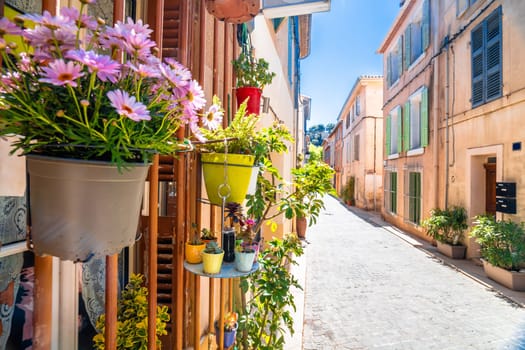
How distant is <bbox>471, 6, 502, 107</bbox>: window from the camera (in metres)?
6.19

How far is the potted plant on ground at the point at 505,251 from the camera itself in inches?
199

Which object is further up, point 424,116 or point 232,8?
point 424,116

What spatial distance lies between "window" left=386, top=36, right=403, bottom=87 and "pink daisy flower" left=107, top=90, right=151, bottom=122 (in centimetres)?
1317

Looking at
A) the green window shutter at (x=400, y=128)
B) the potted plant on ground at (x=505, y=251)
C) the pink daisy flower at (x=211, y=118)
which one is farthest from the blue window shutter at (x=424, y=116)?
the pink daisy flower at (x=211, y=118)

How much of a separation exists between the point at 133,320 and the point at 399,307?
4.04 meters

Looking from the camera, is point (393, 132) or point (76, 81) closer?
point (76, 81)

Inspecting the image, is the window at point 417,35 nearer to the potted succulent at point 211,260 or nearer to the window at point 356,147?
the window at point 356,147

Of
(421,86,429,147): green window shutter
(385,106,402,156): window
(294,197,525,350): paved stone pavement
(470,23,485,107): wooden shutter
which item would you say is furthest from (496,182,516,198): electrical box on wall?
(385,106,402,156): window

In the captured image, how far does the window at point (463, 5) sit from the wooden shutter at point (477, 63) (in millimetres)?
747

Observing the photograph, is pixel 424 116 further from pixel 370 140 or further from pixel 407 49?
pixel 370 140

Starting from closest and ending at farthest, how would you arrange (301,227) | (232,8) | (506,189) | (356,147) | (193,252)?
1. (193,252)
2. (232,8)
3. (506,189)
4. (301,227)
5. (356,147)

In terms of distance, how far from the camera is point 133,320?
1.41m

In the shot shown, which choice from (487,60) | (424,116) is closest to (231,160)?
(487,60)

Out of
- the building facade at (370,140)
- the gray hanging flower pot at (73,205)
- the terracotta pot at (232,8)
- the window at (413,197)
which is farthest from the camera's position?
the building facade at (370,140)
